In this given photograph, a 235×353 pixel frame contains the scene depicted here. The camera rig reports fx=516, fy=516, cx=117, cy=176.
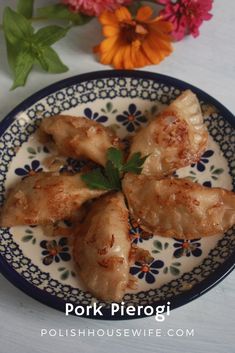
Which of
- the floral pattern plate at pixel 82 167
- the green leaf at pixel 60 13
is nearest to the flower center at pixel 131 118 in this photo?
the floral pattern plate at pixel 82 167

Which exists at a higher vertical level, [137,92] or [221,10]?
[221,10]

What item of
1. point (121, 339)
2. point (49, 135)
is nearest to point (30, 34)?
point (49, 135)

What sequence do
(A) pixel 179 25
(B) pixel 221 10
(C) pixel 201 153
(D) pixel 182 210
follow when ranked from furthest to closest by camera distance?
(B) pixel 221 10 < (A) pixel 179 25 < (C) pixel 201 153 < (D) pixel 182 210

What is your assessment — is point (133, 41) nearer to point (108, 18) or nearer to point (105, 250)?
point (108, 18)

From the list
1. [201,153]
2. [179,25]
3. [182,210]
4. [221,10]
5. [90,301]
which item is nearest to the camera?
[90,301]

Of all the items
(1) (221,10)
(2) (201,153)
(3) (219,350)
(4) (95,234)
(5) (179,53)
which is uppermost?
(1) (221,10)

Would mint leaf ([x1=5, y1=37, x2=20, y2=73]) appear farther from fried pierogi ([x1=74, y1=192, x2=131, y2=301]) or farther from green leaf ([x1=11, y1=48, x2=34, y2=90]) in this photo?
fried pierogi ([x1=74, y1=192, x2=131, y2=301])

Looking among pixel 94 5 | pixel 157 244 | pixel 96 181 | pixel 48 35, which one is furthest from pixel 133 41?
pixel 157 244

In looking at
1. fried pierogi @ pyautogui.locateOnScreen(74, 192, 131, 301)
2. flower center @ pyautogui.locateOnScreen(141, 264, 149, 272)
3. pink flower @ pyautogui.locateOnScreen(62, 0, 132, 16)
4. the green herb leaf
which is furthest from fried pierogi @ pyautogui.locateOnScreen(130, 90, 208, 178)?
pink flower @ pyautogui.locateOnScreen(62, 0, 132, 16)

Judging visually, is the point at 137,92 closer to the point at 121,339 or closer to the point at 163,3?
the point at 163,3
